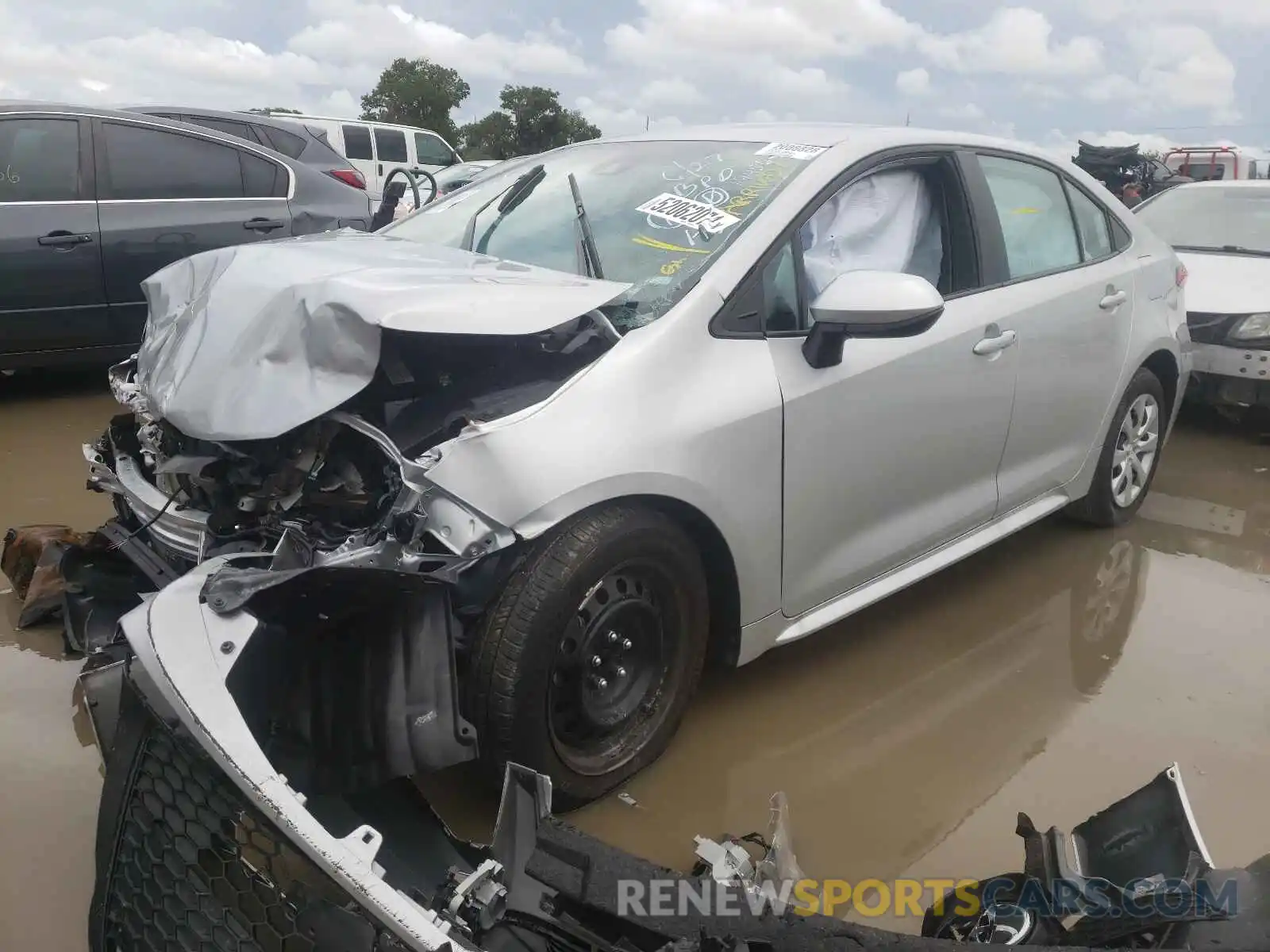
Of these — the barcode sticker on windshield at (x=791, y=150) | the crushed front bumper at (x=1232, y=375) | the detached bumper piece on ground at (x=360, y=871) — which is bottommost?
the detached bumper piece on ground at (x=360, y=871)

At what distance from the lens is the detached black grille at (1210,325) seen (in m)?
5.31

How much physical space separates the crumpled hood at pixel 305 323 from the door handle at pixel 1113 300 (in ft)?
6.57

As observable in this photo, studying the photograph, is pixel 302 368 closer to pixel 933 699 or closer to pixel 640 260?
pixel 640 260

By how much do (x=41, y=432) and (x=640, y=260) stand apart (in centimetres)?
371

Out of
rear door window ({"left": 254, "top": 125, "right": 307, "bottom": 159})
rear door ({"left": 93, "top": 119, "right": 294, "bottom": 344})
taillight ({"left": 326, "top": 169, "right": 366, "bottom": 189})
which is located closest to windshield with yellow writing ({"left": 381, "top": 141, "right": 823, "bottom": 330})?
rear door ({"left": 93, "top": 119, "right": 294, "bottom": 344})

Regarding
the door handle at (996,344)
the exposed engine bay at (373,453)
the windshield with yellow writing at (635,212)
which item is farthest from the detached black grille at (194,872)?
the door handle at (996,344)

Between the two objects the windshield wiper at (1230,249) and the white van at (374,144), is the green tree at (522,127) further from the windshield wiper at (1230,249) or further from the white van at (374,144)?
the windshield wiper at (1230,249)

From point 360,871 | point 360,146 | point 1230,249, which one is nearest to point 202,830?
point 360,871

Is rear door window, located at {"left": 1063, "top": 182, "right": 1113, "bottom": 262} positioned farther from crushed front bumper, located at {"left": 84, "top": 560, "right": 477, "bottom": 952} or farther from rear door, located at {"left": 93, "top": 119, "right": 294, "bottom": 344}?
rear door, located at {"left": 93, "top": 119, "right": 294, "bottom": 344}

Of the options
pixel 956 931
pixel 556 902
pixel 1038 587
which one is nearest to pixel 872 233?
pixel 1038 587

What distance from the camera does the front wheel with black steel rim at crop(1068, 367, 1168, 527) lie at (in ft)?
12.7

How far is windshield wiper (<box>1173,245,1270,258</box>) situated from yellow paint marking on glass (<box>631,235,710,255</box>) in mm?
4931

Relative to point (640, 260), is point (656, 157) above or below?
above

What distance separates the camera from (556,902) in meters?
1.61
